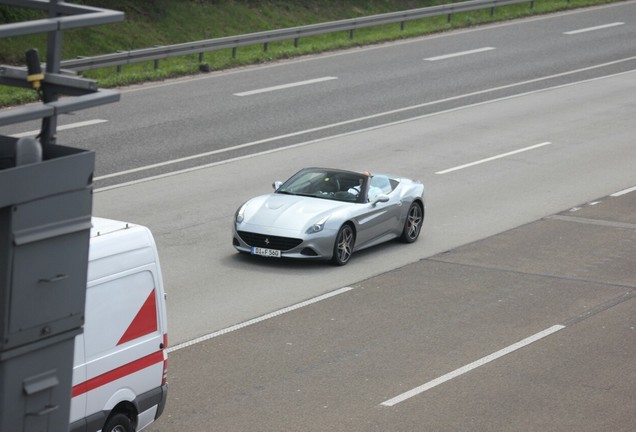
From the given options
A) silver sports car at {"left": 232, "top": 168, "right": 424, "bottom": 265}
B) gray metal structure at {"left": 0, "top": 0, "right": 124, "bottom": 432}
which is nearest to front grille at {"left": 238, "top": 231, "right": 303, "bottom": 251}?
silver sports car at {"left": 232, "top": 168, "right": 424, "bottom": 265}

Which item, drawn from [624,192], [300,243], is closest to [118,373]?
[300,243]

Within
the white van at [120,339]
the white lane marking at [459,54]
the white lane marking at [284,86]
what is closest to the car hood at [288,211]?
the white van at [120,339]

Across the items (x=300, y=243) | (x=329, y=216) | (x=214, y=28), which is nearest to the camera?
(x=300, y=243)

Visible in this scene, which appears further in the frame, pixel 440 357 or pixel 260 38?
pixel 260 38

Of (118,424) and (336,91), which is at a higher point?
(118,424)

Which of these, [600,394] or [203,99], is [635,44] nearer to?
[203,99]

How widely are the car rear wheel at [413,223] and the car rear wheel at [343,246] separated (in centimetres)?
141

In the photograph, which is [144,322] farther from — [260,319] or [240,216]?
[240,216]

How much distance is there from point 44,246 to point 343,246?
11.6 m

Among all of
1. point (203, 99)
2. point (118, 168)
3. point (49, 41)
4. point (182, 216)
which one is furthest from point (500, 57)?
point (49, 41)

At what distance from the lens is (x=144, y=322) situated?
31.9ft

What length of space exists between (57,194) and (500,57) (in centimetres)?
3200

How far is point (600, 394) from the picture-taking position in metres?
11.8

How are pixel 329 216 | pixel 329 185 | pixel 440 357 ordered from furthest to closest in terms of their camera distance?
pixel 329 185, pixel 329 216, pixel 440 357
